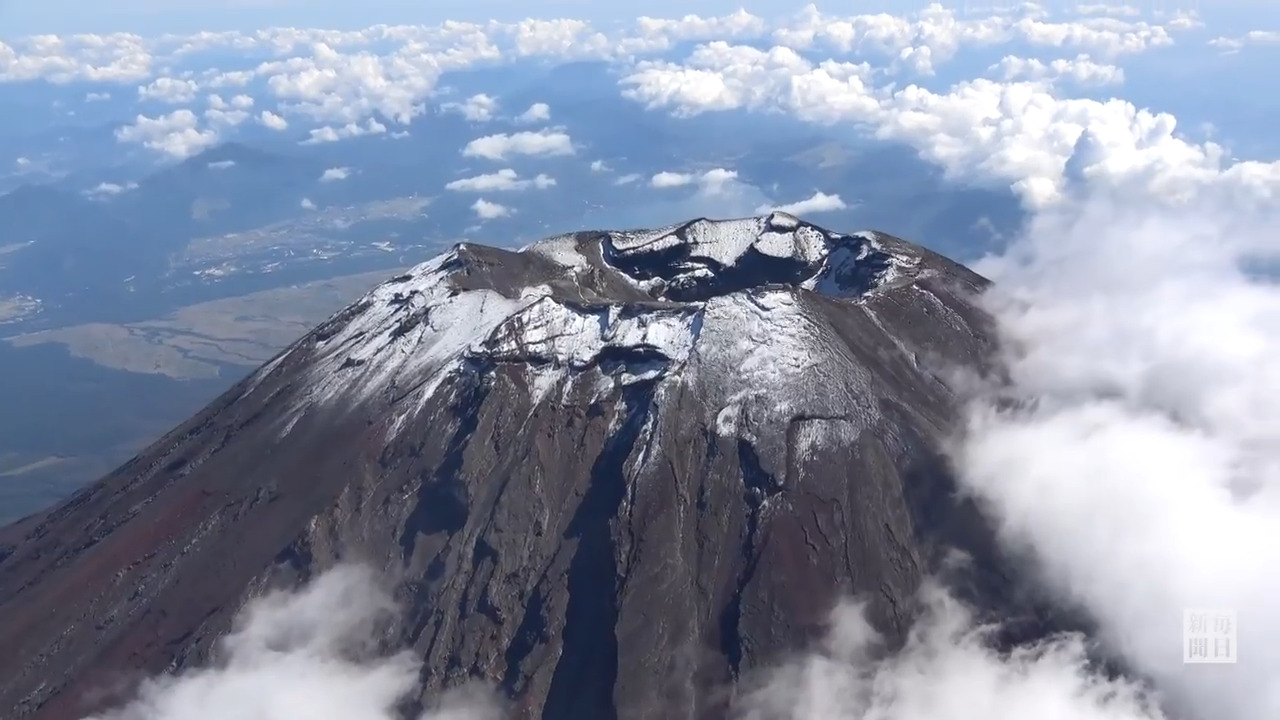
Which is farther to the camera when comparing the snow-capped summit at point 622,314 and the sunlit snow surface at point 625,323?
the snow-capped summit at point 622,314

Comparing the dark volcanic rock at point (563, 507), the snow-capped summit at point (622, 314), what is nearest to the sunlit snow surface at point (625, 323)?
the snow-capped summit at point (622, 314)

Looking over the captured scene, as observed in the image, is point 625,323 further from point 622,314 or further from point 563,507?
point 563,507

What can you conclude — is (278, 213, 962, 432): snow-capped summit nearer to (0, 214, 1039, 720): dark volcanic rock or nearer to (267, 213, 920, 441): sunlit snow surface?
(267, 213, 920, 441): sunlit snow surface

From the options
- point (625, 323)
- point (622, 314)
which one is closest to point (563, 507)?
point (625, 323)

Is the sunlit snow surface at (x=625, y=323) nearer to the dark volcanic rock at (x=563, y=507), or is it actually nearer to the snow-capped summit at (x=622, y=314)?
the snow-capped summit at (x=622, y=314)

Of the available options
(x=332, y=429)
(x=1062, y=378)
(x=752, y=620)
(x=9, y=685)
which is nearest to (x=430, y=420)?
(x=332, y=429)

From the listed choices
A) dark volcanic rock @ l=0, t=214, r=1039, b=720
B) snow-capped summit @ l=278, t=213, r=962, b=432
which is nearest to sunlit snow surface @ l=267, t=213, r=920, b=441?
snow-capped summit @ l=278, t=213, r=962, b=432

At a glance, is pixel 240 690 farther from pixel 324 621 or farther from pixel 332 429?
pixel 332 429
